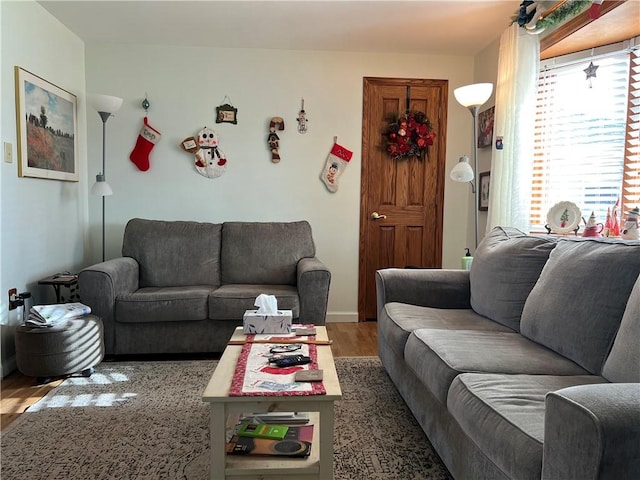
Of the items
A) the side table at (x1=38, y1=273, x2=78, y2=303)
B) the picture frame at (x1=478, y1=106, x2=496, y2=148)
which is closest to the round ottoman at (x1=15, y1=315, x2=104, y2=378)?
the side table at (x1=38, y1=273, x2=78, y2=303)

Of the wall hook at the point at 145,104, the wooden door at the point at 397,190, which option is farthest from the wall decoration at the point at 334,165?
the wall hook at the point at 145,104

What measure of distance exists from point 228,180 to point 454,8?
2.15m

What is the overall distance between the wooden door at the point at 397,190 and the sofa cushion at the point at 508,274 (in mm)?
1606

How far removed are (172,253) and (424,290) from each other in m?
1.88

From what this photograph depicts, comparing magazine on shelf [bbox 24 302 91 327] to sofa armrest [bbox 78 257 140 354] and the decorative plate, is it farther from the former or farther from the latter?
the decorative plate

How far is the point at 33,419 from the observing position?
2.15 meters

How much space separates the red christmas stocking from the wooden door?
1.78m

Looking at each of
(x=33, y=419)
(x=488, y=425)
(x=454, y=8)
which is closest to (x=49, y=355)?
(x=33, y=419)

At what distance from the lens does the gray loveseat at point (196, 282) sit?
115 inches

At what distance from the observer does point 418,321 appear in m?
2.27

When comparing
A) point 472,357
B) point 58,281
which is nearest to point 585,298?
point 472,357

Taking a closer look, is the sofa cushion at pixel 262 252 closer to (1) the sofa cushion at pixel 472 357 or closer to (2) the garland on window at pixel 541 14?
(1) the sofa cushion at pixel 472 357

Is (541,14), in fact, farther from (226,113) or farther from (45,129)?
(45,129)

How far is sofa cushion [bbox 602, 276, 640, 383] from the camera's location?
132 cm
